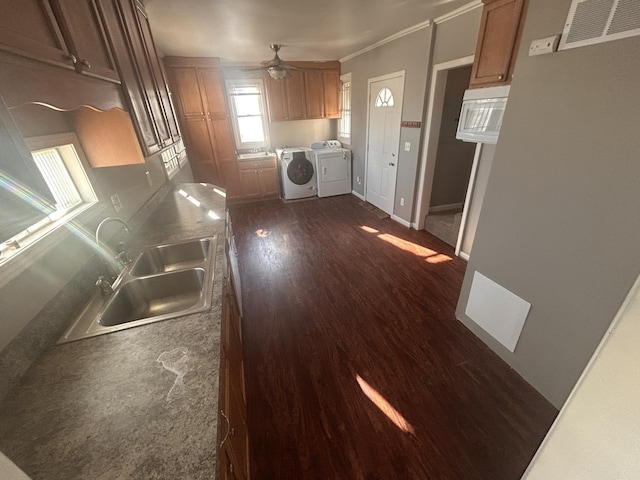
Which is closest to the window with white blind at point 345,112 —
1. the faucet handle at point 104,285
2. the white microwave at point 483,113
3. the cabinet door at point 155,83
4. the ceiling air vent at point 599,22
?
the white microwave at point 483,113

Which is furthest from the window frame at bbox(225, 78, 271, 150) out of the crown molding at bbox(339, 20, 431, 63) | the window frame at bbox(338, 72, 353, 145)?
the crown molding at bbox(339, 20, 431, 63)

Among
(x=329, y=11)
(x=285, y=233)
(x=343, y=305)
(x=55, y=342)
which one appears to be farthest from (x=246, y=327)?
(x=329, y=11)

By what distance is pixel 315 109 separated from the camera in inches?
190

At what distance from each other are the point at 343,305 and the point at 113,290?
1658 millimetres

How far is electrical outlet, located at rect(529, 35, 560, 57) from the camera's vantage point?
1.17 meters

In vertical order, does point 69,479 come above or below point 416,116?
below

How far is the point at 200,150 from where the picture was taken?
438cm

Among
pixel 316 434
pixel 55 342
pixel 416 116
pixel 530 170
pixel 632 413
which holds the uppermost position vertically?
pixel 416 116

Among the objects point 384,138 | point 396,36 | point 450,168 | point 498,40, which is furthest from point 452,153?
point 498,40

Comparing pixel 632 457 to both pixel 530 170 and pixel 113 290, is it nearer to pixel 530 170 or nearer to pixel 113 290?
pixel 530 170

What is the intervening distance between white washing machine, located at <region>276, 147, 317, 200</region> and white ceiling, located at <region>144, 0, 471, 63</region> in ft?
5.03

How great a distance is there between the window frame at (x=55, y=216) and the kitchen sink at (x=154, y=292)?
29 centimetres

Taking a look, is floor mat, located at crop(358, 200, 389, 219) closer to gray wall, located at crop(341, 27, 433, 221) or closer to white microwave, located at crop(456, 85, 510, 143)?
gray wall, located at crop(341, 27, 433, 221)

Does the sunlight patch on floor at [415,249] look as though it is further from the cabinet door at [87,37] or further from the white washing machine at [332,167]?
the cabinet door at [87,37]
